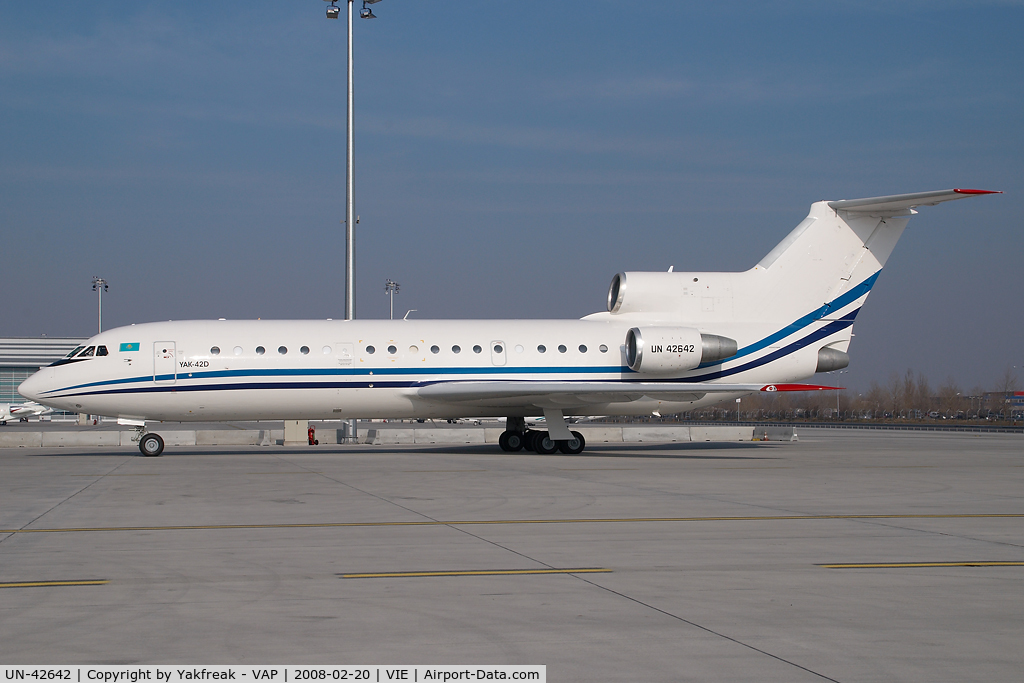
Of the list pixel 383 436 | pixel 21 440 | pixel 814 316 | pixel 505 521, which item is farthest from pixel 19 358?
pixel 505 521

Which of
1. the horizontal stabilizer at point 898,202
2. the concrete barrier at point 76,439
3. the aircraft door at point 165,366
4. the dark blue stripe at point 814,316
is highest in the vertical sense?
the horizontal stabilizer at point 898,202

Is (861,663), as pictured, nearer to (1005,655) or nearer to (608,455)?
(1005,655)

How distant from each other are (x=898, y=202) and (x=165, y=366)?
20.3m

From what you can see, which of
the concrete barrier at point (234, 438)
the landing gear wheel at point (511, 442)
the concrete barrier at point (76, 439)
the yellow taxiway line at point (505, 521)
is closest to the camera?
the yellow taxiway line at point (505, 521)

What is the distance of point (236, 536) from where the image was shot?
9867 mm

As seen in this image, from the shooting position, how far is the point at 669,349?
24531mm

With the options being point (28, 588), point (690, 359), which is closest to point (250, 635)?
point (28, 588)

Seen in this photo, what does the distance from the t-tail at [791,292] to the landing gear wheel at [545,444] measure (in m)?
4.18

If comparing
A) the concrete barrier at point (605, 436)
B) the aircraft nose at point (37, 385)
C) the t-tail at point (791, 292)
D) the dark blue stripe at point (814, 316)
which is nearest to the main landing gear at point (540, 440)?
the t-tail at point (791, 292)

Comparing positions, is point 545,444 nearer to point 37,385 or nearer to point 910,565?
point 37,385

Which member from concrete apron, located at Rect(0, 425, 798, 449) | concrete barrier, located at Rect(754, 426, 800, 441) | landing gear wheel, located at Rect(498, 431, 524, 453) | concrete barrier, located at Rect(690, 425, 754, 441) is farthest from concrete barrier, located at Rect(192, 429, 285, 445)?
concrete barrier, located at Rect(754, 426, 800, 441)

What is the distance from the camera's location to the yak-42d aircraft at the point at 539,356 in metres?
23.3

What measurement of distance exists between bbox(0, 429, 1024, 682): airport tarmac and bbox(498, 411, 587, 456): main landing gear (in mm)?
9006

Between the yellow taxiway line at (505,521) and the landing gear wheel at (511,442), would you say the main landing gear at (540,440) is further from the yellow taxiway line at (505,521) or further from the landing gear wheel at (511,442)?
the yellow taxiway line at (505,521)
